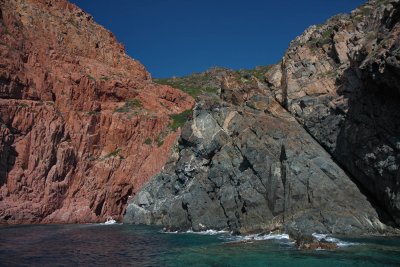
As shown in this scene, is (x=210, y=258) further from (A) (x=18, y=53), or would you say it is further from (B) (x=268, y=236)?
(A) (x=18, y=53)

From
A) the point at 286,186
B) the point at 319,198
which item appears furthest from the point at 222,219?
the point at 319,198

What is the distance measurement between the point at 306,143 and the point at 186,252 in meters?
19.7

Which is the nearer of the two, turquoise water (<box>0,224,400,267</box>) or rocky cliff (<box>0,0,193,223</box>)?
turquoise water (<box>0,224,400,267</box>)

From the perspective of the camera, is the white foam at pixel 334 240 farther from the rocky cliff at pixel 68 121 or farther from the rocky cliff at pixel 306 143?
the rocky cliff at pixel 68 121

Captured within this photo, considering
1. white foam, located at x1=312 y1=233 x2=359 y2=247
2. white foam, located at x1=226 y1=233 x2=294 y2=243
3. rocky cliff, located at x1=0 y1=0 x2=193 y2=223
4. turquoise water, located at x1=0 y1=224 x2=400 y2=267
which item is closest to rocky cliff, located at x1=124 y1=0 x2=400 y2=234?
white foam, located at x1=226 y1=233 x2=294 y2=243

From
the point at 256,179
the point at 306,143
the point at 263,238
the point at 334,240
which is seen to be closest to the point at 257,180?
the point at 256,179

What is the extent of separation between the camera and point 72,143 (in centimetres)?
6950

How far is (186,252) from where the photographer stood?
30234 mm

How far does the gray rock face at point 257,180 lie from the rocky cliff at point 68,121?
17.4m

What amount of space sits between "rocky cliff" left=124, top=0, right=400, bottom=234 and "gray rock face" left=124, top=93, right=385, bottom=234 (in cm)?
11

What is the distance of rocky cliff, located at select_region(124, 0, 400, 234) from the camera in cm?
3534

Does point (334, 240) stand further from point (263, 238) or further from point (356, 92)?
point (356, 92)

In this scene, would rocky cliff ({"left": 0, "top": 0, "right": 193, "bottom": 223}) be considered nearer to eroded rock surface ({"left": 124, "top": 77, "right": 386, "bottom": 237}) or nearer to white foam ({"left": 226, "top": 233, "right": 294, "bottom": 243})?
eroded rock surface ({"left": 124, "top": 77, "right": 386, "bottom": 237})

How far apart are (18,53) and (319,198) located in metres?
55.6
